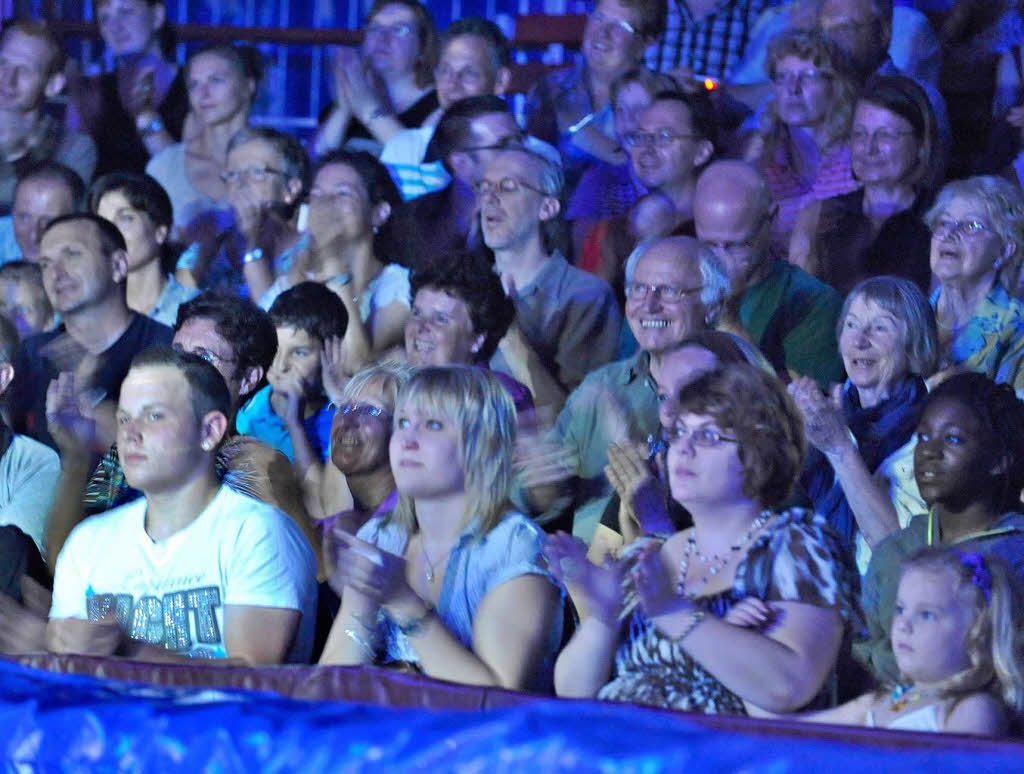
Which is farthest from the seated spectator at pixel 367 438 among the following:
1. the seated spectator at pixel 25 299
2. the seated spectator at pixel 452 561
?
the seated spectator at pixel 25 299

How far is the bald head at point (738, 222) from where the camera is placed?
367cm

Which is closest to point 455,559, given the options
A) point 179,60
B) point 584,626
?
point 584,626

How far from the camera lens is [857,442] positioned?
323 centimetres

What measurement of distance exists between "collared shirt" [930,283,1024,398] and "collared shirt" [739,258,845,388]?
254mm

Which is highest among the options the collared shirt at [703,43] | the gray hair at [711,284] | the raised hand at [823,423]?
the collared shirt at [703,43]

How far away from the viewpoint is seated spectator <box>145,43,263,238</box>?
16.7 ft

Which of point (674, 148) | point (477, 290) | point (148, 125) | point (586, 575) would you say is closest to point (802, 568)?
point (586, 575)

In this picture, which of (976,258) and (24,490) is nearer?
(976,258)

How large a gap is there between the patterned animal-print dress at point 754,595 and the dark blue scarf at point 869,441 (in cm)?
61

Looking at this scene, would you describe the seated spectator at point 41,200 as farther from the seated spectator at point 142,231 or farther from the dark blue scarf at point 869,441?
the dark blue scarf at point 869,441

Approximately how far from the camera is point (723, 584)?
2.54 metres

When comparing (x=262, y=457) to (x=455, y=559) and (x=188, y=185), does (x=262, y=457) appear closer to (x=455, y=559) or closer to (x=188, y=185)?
(x=455, y=559)

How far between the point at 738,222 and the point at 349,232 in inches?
48.4

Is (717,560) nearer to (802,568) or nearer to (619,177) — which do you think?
(802,568)
